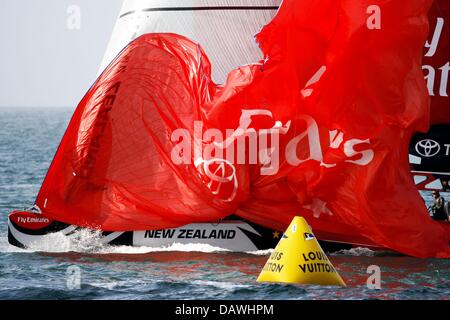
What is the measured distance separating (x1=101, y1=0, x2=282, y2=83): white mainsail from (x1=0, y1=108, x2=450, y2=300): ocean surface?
309 centimetres

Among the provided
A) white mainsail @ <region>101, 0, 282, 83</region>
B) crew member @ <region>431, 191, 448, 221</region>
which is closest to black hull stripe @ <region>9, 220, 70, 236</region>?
white mainsail @ <region>101, 0, 282, 83</region>

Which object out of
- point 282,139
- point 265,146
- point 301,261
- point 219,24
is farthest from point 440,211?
point 301,261

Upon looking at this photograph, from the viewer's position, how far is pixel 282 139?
17.8 metres

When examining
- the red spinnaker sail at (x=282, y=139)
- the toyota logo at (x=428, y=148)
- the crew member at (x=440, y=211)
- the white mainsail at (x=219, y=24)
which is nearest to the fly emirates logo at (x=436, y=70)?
the toyota logo at (x=428, y=148)

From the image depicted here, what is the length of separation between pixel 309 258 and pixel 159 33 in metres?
5.51

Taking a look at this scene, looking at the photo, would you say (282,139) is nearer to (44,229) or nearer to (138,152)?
(138,152)

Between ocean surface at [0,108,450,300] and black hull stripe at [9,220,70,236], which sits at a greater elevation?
black hull stripe at [9,220,70,236]

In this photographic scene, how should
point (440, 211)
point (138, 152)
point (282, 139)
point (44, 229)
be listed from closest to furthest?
point (282, 139) < point (138, 152) < point (44, 229) < point (440, 211)

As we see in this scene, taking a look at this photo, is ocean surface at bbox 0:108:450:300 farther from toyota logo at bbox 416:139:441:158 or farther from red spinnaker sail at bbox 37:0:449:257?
toyota logo at bbox 416:139:441:158

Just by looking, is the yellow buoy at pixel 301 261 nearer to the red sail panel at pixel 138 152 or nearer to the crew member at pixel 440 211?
the red sail panel at pixel 138 152

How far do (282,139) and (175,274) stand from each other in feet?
8.67

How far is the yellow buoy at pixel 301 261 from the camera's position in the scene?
15602 mm

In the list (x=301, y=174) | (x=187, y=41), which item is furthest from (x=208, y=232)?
(x=187, y=41)

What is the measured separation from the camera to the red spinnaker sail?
17375mm
